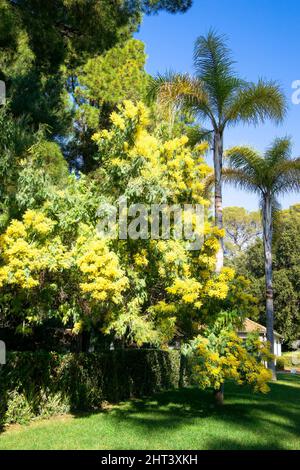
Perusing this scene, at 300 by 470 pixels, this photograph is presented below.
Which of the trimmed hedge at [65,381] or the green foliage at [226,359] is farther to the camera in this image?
the trimmed hedge at [65,381]

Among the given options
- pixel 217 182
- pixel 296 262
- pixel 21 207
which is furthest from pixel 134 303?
pixel 296 262

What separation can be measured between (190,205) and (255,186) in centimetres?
1056

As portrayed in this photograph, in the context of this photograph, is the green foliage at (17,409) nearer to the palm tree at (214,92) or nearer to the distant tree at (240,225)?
the palm tree at (214,92)

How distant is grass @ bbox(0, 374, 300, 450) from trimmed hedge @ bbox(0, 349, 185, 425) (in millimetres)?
378

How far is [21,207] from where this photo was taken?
920cm

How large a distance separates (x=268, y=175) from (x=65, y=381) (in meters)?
12.4

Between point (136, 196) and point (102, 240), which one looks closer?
point (102, 240)

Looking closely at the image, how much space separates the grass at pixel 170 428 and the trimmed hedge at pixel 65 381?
1.24ft

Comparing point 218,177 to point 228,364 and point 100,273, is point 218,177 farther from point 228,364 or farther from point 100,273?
point 100,273

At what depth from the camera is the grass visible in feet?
24.2

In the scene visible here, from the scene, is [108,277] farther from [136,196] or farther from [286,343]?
[286,343]

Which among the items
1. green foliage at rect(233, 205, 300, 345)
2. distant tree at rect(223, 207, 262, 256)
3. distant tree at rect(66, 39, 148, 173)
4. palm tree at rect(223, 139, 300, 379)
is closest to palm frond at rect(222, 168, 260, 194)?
palm tree at rect(223, 139, 300, 379)

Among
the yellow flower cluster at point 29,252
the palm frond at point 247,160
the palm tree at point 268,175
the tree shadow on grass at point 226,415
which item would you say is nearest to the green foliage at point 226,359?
the tree shadow on grass at point 226,415

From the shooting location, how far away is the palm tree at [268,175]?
Result: 18688 mm
